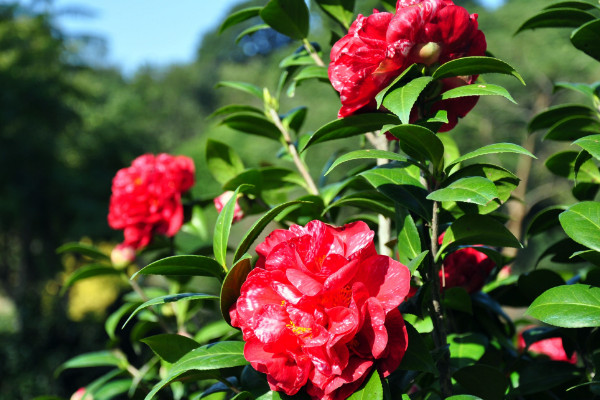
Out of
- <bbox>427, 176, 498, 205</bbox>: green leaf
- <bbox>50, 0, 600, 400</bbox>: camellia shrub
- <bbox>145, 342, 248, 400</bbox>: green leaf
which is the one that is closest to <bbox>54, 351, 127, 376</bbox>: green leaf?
<bbox>50, 0, 600, 400</bbox>: camellia shrub

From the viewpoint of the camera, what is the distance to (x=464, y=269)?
789mm

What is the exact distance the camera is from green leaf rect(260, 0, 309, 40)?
2.82 feet

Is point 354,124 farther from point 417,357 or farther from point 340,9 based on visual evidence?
point 340,9

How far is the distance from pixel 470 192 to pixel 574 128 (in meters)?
0.35

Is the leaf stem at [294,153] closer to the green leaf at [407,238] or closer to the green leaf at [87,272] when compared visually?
the green leaf at [407,238]

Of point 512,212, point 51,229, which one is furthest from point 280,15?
point 51,229

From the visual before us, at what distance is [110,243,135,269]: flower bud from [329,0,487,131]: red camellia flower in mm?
706

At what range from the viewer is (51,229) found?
43.5ft

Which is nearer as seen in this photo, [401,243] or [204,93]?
[401,243]

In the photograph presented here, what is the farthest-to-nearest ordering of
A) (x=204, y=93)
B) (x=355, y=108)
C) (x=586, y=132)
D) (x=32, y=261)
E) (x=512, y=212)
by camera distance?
(x=204, y=93), (x=32, y=261), (x=512, y=212), (x=586, y=132), (x=355, y=108)

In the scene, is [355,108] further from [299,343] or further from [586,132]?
[586,132]

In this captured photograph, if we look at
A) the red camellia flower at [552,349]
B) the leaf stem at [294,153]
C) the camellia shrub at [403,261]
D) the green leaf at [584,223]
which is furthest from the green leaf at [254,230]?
the red camellia flower at [552,349]

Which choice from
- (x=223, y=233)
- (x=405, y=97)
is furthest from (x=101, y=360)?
(x=405, y=97)

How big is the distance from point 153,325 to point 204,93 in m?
34.7
